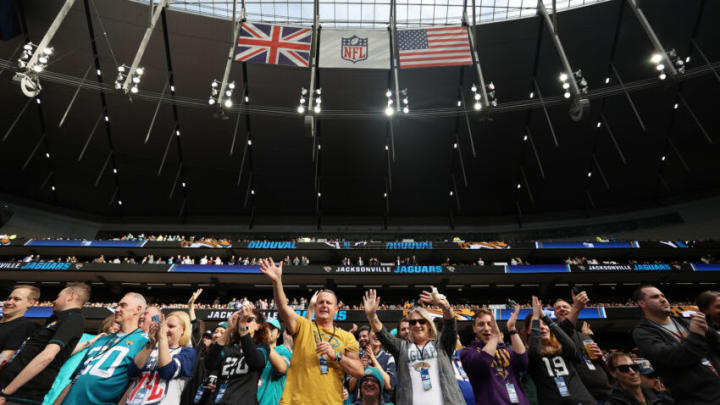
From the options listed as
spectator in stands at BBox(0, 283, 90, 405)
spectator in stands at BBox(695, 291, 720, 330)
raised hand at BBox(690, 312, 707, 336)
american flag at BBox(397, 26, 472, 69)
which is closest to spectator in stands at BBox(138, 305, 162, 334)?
spectator in stands at BBox(0, 283, 90, 405)

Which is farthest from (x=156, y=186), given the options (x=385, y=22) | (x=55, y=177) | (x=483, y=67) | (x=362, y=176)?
(x=483, y=67)

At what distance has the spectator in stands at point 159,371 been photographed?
3045 millimetres

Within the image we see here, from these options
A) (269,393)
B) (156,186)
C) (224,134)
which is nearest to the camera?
(269,393)

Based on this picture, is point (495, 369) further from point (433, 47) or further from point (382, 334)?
point (433, 47)

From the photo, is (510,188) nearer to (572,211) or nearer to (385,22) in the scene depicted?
(572,211)

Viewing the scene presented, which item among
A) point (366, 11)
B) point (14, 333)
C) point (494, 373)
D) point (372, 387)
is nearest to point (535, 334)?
point (494, 373)

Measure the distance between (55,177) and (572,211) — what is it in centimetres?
2944

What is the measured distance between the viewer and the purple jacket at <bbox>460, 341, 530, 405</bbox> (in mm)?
3170

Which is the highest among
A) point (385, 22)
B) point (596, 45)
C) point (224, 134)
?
point (385, 22)

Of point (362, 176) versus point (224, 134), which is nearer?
point (224, 134)

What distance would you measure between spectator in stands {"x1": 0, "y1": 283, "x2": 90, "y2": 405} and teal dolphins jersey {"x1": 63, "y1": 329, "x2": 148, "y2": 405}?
0.22 metres

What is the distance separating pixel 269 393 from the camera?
3.46 meters

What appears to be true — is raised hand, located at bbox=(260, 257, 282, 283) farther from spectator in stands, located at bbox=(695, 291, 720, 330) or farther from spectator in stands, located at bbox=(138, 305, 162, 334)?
spectator in stands, located at bbox=(695, 291, 720, 330)

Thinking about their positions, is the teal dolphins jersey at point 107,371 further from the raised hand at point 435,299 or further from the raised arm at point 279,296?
the raised hand at point 435,299
